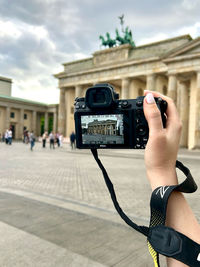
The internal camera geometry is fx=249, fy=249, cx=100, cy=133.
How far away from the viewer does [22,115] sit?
61.3m

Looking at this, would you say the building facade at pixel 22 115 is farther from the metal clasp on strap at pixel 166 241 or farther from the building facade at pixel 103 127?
the metal clasp on strap at pixel 166 241

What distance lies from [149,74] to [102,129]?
39250 mm

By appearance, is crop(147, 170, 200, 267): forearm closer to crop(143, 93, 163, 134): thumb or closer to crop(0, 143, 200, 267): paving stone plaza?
crop(143, 93, 163, 134): thumb

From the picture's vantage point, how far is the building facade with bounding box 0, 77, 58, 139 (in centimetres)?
5800

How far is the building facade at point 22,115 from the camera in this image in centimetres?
5800

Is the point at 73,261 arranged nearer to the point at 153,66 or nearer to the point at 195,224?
the point at 195,224

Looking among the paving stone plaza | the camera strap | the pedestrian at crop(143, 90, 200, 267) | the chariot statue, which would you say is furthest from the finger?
the chariot statue

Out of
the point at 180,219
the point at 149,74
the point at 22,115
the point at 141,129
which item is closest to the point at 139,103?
the point at 141,129

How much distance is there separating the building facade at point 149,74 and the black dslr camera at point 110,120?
29.3 m

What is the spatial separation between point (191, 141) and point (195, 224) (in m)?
33.6

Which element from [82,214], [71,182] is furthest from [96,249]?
[71,182]

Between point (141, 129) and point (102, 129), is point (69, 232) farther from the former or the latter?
point (141, 129)

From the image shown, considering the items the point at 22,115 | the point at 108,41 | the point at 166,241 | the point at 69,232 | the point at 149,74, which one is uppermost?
the point at 108,41

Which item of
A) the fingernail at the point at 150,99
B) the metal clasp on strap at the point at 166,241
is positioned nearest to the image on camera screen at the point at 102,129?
the fingernail at the point at 150,99
